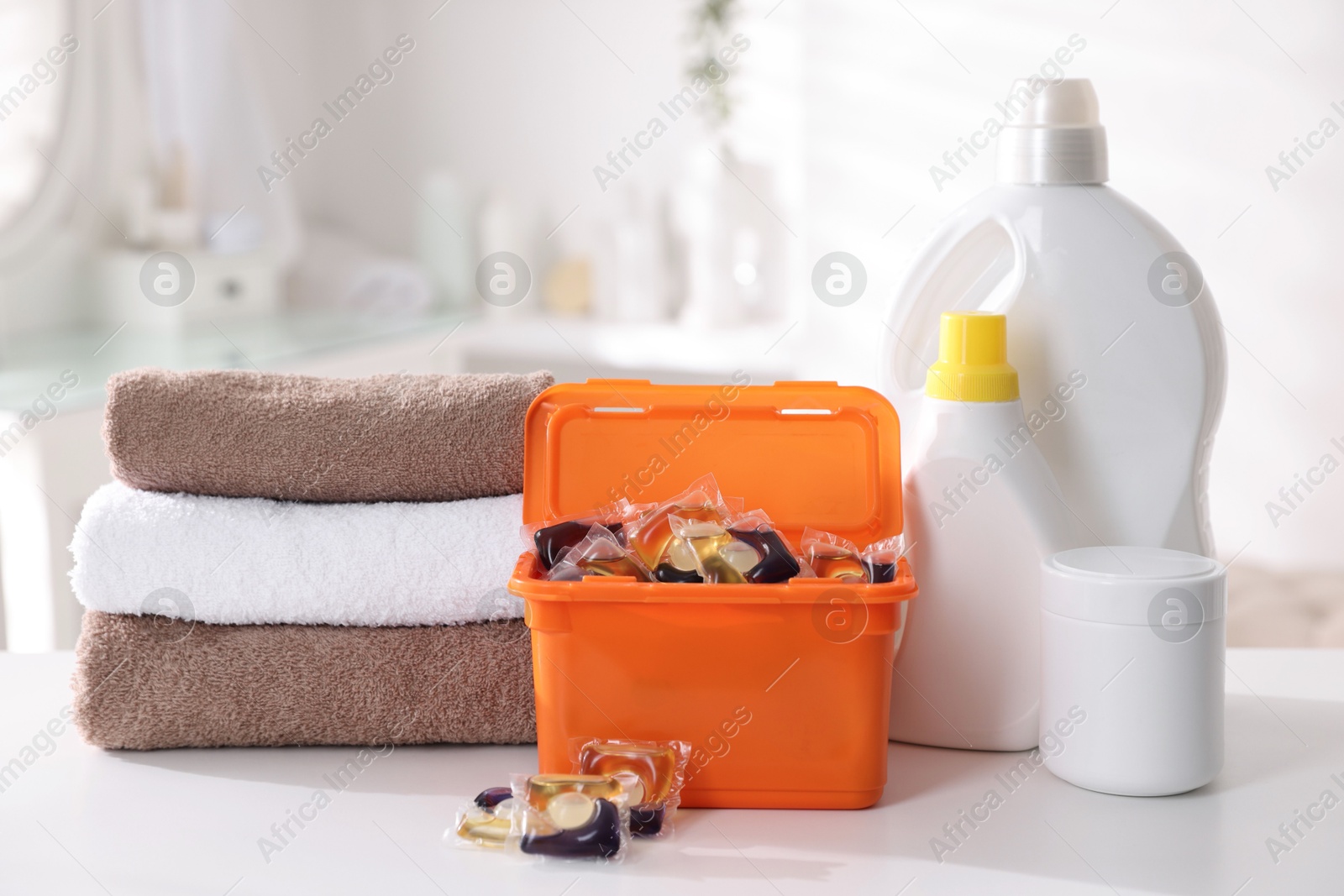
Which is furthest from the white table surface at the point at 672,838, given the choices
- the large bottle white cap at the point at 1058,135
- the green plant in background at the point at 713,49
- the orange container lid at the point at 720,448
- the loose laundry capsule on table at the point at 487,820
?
the green plant in background at the point at 713,49

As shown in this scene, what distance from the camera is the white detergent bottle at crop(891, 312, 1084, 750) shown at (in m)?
0.58

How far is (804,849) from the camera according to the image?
512mm

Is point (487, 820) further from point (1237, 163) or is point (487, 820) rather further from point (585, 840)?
point (1237, 163)

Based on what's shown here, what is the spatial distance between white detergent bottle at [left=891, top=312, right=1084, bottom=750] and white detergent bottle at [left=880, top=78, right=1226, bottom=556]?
0.02 metres

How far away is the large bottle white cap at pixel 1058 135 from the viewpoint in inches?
24.7

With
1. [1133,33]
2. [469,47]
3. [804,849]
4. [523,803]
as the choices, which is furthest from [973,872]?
[469,47]

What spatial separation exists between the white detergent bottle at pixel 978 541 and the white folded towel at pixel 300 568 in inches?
8.8

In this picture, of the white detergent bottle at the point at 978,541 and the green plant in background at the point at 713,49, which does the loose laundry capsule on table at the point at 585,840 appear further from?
the green plant in background at the point at 713,49

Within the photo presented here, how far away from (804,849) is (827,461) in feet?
0.68

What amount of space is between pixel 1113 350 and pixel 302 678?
47 cm

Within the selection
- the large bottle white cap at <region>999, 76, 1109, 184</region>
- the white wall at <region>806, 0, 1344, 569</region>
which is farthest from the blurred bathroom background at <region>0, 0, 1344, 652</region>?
the large bottle white cap at <region>999, 76, 1109, 184</region>

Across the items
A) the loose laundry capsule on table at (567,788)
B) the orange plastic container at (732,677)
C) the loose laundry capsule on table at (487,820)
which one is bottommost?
the loose laundry capsule on table at (487,820)

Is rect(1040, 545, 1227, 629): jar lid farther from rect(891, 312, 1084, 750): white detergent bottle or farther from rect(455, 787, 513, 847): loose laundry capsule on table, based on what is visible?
rect(455, 787, 513, 847): loose laundry capsule on table

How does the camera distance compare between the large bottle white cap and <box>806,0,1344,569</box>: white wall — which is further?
<box>806,0,1344,569</box>: white wall
